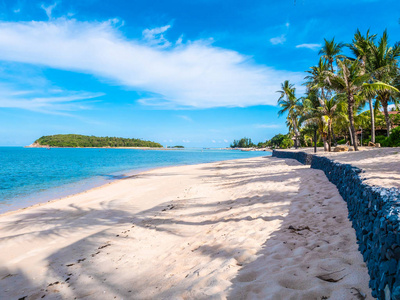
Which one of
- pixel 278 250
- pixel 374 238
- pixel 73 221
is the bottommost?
pixel 73 221

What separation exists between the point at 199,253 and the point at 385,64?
103 ft

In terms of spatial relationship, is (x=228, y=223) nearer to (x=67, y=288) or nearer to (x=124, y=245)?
(x=124, y=245)

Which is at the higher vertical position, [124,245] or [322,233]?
[322,233]

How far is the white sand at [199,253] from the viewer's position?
9.40ft

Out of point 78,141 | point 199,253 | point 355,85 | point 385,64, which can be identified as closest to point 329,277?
point 199,253

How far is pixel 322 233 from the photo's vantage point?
402cm

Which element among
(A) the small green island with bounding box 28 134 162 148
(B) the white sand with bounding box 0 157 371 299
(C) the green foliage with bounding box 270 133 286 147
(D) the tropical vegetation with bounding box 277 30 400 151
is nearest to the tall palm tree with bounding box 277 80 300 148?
(D) the tropical vegetation with bounding box 277 30 400 151

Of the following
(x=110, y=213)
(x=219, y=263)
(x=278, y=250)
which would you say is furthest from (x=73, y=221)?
(x=278, y=250)

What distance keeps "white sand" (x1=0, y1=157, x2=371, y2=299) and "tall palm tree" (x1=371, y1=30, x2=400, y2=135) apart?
2373 cm

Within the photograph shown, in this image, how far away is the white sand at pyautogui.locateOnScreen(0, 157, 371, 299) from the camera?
9.40ft

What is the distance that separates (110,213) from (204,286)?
20.4 ft

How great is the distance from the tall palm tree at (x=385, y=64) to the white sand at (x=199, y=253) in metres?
23.7

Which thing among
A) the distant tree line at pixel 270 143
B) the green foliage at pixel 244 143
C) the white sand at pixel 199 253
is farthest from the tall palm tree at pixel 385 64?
the green foliage at pixel 244 143

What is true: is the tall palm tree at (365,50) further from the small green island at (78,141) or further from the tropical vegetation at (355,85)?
the small green island at (78,141)
